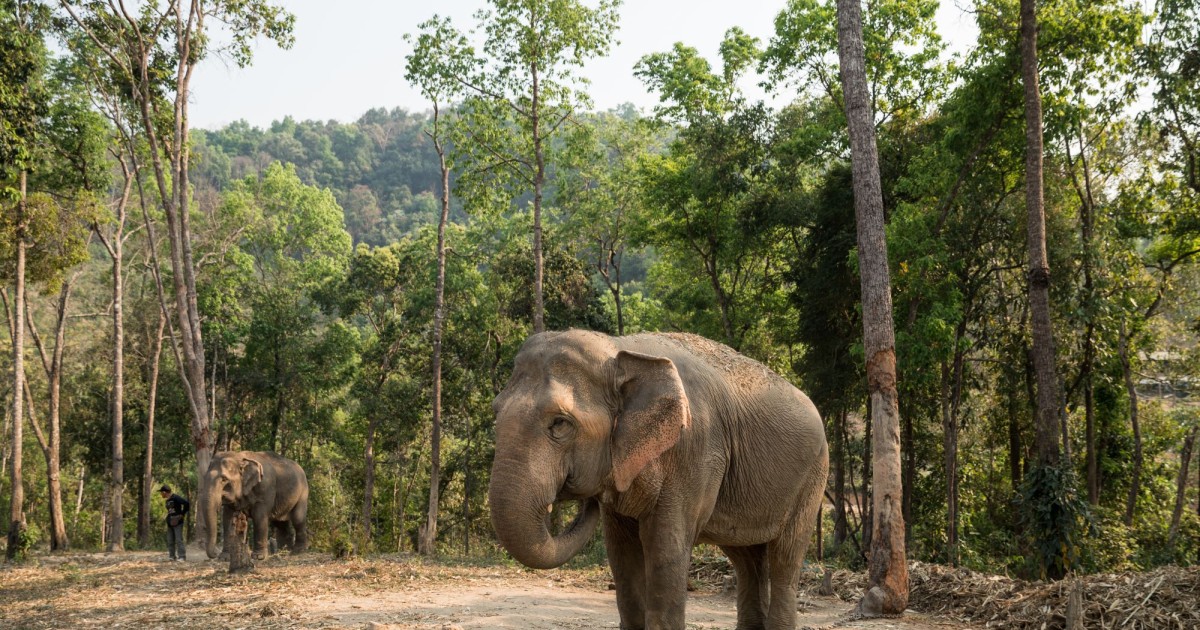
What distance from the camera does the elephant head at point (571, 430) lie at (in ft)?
17.9

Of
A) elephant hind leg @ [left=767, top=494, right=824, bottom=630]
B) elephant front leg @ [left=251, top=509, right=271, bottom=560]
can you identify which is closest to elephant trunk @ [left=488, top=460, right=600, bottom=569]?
elephant hind leg @ [left=767, top=494, right=824, bottom=630]

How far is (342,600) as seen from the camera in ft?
37.3

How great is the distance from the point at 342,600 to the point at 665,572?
21.6 ft

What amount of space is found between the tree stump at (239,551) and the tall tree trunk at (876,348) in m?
9.70

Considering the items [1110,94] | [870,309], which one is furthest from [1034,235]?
[1110,94]

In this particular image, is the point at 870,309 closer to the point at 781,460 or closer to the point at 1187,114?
the point at 781,460

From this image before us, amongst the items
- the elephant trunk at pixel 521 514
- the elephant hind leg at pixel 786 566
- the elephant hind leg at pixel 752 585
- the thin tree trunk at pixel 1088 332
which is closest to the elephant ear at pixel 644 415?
the elephant trunk at pixel 521 514

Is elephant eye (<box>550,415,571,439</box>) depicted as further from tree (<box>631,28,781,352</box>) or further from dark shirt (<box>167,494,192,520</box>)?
tree (<box>631,28,781,352</box>)

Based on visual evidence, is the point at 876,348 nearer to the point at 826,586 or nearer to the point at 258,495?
the point at 826,586

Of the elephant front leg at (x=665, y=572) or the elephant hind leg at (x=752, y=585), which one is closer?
the elephant front leg at (x=665, y=572)

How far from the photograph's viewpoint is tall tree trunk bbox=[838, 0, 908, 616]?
1056 centimetres

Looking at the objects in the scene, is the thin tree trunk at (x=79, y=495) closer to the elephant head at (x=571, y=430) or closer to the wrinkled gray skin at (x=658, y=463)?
the wrinkled gray skin at (x=658, y=463)

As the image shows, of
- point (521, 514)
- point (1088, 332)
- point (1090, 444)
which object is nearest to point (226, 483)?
point (521, 514)

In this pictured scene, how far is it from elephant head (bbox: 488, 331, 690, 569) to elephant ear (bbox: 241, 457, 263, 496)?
1363 centimetres
